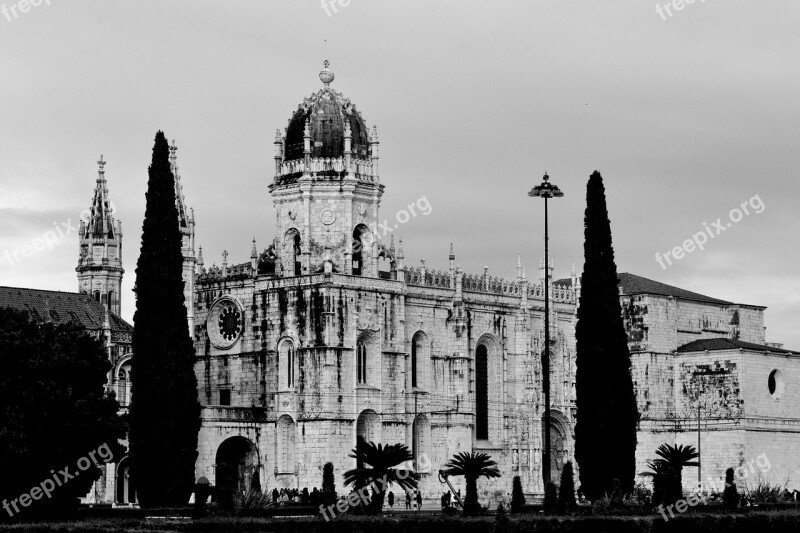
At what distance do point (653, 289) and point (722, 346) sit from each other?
6.90 meters

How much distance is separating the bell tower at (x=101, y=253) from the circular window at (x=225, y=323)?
11711mm

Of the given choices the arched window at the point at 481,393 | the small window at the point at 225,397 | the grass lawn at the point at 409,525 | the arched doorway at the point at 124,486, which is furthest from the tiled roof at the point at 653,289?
the grass lawn at the point at 409,525

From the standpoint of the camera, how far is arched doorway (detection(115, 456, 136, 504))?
98.4 metres

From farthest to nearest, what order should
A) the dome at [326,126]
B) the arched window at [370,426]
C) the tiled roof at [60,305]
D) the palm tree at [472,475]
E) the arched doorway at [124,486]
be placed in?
the tiled roof at [60,305], the dome at [326,126], the arched window at [370,426], the arched doorway at [124,486], the palm tree at [472,475]

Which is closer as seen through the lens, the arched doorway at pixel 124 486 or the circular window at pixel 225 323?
the arched doorway at pixel 124 486

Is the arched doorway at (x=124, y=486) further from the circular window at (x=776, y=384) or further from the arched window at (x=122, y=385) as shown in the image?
the circular window at (x=776, y=384)

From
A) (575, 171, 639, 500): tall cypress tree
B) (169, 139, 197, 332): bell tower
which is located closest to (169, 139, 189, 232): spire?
(169, 139, 197, 332): bell tower

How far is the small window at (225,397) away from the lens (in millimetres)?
102688

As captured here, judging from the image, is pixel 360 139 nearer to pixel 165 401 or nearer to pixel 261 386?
pixel 261 386

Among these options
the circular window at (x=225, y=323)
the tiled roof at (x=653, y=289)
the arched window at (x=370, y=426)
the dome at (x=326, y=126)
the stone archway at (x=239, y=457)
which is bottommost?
the stone archway at (x=239, y=457)

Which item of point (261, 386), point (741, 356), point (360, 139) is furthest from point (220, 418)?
point (741, 356)

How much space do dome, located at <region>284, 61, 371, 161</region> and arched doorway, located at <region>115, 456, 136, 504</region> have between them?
20220mm

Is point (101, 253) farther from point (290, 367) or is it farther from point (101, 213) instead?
point (290, 367)

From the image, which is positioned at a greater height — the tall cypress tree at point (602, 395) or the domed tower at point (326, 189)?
the domed tower at point (326, 189)
